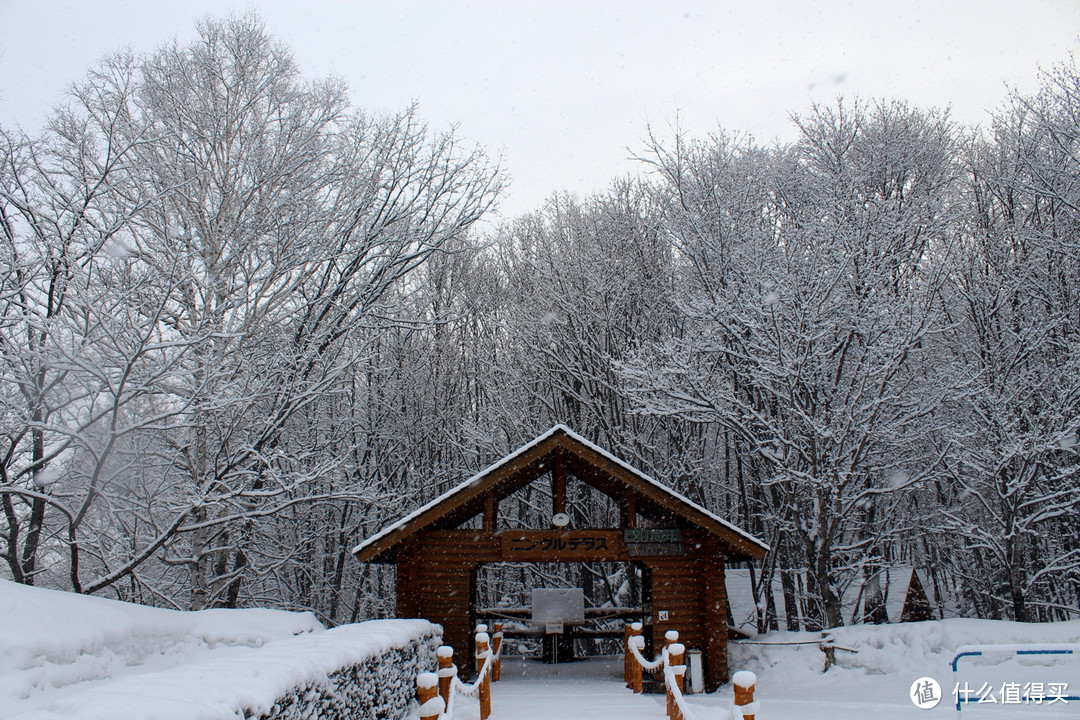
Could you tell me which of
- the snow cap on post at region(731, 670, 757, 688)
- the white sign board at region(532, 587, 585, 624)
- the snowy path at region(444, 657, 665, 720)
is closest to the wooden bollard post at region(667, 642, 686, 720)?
the snowy path at region(444, 657, 665, 720)

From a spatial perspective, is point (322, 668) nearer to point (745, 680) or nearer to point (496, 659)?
point (745, 680)

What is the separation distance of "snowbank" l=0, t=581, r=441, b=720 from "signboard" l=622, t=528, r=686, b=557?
4579mm

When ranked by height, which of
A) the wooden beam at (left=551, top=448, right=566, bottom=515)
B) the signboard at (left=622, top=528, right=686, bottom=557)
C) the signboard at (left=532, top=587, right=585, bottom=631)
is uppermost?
the wooden beam at (left=551, top=448, right=566, bottom=515)

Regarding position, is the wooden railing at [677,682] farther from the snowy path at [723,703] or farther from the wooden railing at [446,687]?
the wooden railing at [446,687]

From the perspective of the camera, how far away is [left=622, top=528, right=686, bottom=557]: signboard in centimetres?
1325

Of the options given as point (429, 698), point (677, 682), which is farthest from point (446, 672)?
point (677, 682)

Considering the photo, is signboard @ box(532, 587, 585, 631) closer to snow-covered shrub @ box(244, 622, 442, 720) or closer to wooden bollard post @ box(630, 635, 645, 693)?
wooden bollard post @ box(630, 635, 645, 693)

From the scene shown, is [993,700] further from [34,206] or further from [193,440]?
[34,206]

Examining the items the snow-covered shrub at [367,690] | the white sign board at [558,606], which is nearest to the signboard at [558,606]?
the white sign board at [558,606]

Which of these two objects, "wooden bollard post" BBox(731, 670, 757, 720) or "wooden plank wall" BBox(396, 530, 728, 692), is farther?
"wooden plank wall" BBox(396, 530, 728, 692)

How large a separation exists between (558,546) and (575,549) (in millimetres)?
335

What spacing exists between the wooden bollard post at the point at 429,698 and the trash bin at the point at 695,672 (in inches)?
323

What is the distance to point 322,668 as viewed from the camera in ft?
18.3

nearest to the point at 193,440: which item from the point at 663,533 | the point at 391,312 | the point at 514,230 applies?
the point at 391,312
